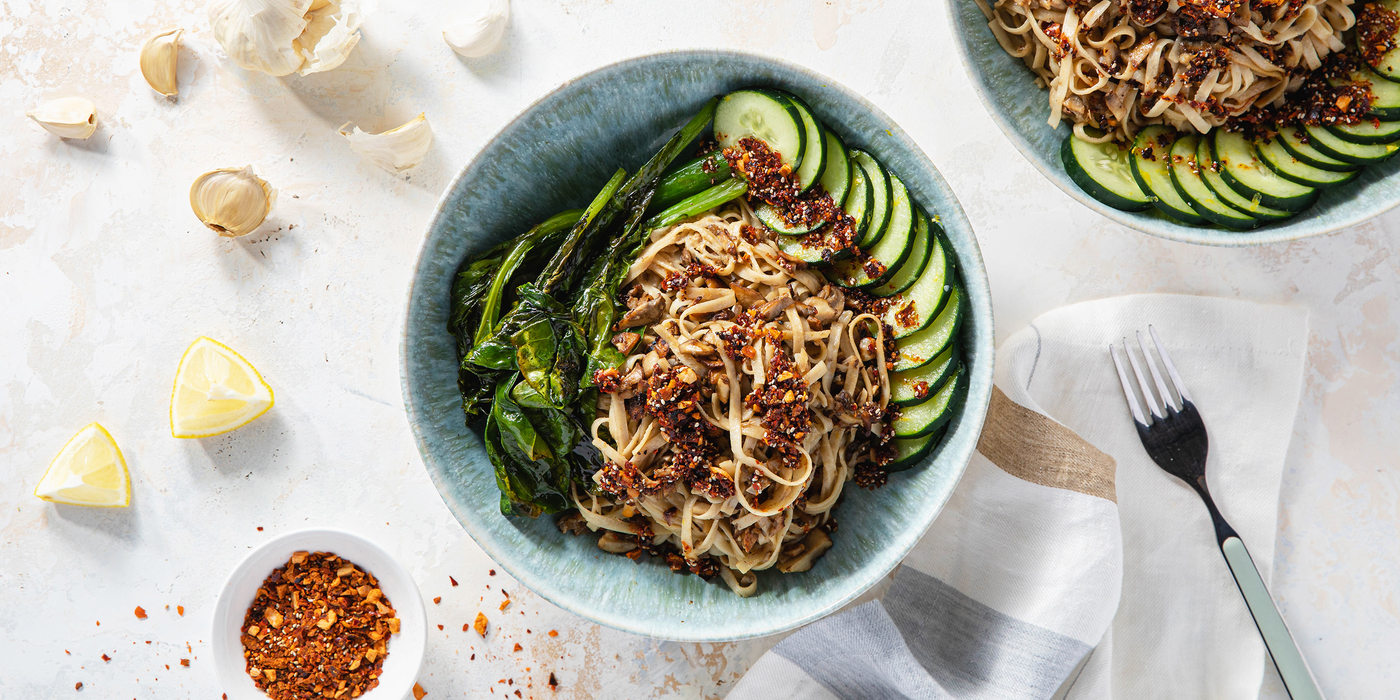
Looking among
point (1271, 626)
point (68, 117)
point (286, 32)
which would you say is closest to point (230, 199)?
point (286, 32)

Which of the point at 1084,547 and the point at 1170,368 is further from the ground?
the point at 1170,368

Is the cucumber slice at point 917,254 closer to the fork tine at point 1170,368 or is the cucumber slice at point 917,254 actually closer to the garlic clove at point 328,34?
the fork tine at point 1170,368

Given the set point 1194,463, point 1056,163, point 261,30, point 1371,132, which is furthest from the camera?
point 1194,463

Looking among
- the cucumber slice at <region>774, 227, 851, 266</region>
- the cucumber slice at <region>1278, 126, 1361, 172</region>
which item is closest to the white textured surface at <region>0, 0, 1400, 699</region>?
the cucumber slice at <region>1278, 126, 1361, 172</region>

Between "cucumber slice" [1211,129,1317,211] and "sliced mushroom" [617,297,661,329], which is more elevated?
"cucumber slice" [1211,129,1317,211]

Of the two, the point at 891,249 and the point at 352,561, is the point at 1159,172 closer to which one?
the point at 891,249

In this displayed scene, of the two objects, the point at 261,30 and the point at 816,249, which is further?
the point at 261,30

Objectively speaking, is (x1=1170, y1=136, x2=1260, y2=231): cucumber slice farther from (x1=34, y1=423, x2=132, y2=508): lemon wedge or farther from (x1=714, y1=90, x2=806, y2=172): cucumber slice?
(x1=34, y1=423, x2=132, y2=508): lemon wedge
